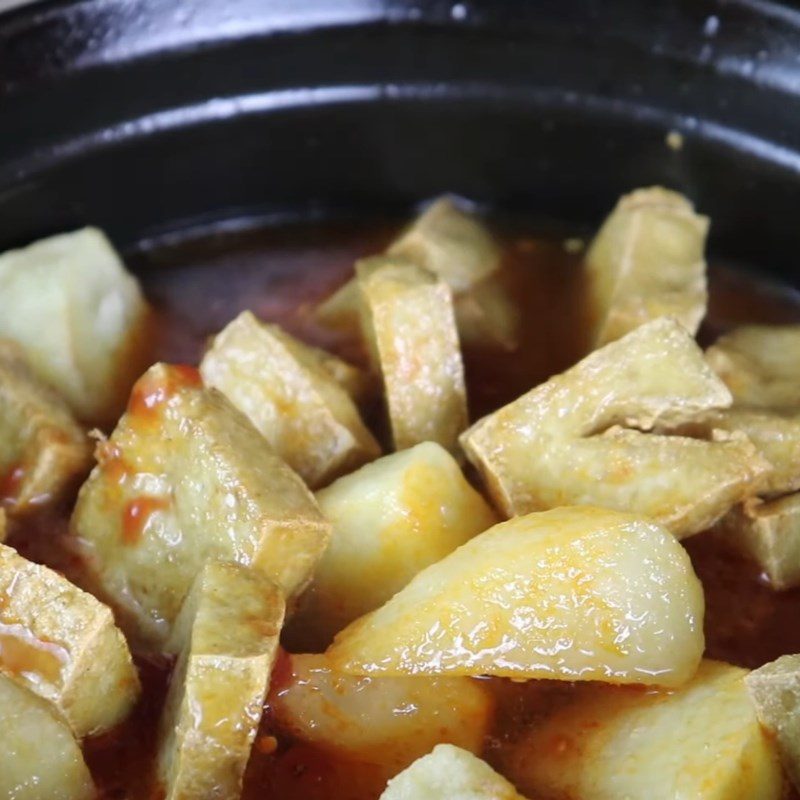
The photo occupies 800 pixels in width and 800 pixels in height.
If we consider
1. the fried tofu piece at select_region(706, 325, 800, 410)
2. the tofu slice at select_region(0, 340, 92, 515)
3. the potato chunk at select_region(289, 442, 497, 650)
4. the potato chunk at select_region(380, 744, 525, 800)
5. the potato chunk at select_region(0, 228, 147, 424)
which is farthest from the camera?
the potato chunk at select_region(0, 228, 147, 424)

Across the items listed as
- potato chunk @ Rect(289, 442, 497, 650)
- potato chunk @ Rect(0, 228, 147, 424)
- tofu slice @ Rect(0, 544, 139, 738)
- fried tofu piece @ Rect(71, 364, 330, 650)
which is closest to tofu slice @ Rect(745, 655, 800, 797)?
potato chunk @ Rect(289, 442, 497, 650)

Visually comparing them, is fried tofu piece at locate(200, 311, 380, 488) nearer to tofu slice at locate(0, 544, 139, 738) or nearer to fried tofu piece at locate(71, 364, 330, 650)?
fried tofu piece at locate(71, 364, 330, 650)

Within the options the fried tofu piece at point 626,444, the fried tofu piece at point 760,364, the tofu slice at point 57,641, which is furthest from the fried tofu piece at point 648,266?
the tofu slice at point 57,641

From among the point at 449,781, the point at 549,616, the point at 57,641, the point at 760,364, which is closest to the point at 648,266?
the point at 760,364

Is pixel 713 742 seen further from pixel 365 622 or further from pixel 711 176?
pixel 711 176

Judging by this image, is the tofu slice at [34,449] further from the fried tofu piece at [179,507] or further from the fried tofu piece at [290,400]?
the fried tofu piece at [290,400]
